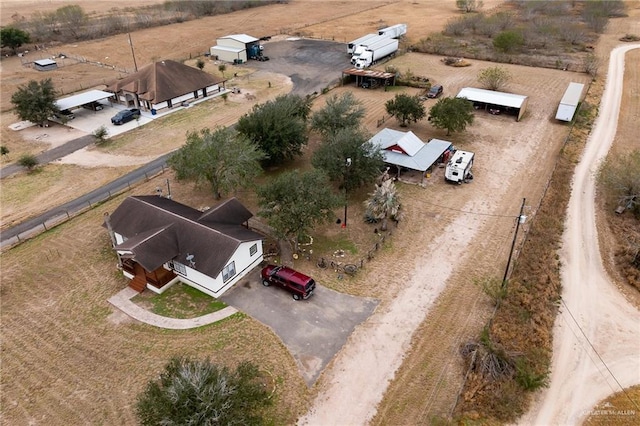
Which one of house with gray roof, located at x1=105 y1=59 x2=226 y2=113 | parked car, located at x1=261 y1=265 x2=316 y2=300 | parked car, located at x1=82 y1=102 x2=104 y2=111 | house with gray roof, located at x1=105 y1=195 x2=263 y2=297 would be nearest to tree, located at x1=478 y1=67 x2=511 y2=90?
house with gray roof, located at x1=105 y1=59 x2=226 y2=113

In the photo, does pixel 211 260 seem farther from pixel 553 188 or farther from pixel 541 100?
pixel 541 100

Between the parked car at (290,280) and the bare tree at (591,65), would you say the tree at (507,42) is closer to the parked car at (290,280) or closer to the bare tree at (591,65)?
the bare tree at (591,65)

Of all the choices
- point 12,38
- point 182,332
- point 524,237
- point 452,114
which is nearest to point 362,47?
point 452,114

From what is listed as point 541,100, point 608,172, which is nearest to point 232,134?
point 608,172

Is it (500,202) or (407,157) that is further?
(407,157)

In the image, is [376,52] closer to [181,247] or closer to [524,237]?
[524,237]

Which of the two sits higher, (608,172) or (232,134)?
(232,134)

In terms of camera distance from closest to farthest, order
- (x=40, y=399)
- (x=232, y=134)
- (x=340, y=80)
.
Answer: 1. (x=40, y=399)
2. (x=232, y=134)
3. (x=340, y=80)
